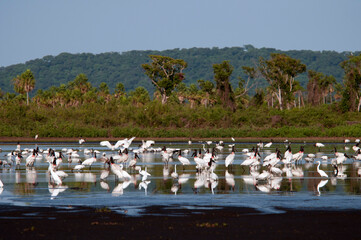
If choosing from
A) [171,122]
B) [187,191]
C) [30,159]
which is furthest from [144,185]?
[171,122]

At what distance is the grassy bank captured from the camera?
65.4 m

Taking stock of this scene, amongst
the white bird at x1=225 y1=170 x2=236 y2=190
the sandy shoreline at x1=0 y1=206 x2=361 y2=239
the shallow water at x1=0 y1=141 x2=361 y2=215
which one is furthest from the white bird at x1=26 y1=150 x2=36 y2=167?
the sandy shoreline at x1=0 y1=206 x2=361 y2=239

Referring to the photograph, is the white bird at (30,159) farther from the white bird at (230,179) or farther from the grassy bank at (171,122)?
the grassy bank at (171,122)

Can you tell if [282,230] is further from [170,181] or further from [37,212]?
[170,181]

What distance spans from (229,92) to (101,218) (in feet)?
220

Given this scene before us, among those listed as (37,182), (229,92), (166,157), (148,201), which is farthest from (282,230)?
(229,92)

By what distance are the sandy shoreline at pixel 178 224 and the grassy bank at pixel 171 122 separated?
5081cm

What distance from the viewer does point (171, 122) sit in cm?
7038

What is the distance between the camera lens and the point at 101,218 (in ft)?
44.0

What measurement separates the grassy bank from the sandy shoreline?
5081cm

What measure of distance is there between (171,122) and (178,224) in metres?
57.8

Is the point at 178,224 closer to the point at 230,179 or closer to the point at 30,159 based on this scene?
the point at 230,179

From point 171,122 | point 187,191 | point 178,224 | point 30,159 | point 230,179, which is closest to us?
point 178,224

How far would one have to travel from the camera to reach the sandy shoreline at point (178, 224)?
11516mm
